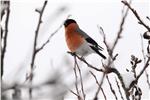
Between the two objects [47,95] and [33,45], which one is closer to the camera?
[47,95]

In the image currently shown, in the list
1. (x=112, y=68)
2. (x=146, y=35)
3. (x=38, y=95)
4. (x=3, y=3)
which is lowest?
(x=38, y=95)

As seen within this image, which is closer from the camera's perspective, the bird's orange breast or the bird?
the bird

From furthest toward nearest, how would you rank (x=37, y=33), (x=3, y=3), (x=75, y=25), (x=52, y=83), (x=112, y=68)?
(x=75, y=25)
(x=112, y=68)
(x=37, y=33)
(x=3, y=3)
(x=52, y=83)

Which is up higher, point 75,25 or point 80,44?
point 75,25

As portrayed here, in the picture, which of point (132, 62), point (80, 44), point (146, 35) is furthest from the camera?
point (80, 44)

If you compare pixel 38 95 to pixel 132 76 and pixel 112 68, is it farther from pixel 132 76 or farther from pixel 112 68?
pixel 132 76

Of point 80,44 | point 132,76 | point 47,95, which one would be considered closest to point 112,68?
point 132,76

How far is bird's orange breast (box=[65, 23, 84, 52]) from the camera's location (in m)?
6.02

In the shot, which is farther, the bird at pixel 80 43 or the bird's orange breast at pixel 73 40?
the bird's orange breast at pixel 73 40

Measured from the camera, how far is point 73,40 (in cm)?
614

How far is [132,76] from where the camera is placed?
241 cm

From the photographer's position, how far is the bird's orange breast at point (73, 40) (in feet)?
19.7

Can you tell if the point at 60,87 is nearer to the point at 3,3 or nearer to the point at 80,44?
the point at 3,3

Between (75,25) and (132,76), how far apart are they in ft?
14.9
